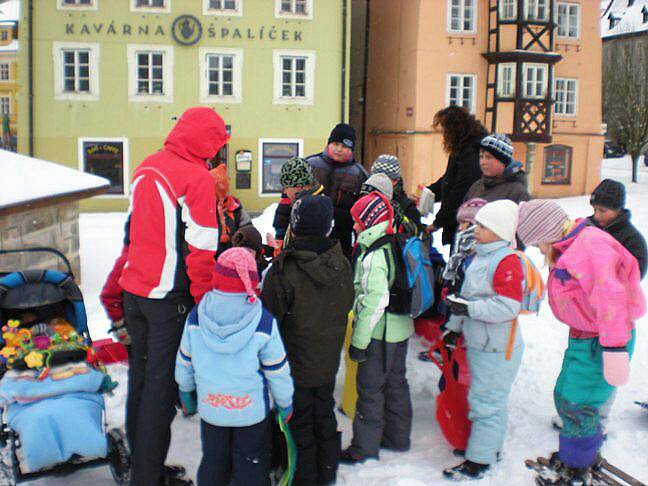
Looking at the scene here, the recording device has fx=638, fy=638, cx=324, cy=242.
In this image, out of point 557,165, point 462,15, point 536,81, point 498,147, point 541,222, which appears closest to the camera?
point 541,222

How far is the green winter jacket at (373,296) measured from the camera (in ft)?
13.7

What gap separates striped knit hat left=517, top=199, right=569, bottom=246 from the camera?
13.2 feet

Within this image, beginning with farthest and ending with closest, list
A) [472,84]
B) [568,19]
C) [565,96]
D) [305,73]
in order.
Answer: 1. [565,96]
2. [568,19]
3. [472,84]
4. [305,73]

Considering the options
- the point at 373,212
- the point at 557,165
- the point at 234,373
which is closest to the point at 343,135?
the point at 373,212

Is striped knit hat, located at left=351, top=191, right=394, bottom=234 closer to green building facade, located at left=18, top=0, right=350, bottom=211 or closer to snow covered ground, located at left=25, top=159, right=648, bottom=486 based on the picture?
snow covered ground, located at left=25, top=159, right=648, bottom=486

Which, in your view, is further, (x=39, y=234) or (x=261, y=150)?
(x=261, y=150)

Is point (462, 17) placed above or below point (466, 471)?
above

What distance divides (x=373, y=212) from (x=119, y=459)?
7.43ft

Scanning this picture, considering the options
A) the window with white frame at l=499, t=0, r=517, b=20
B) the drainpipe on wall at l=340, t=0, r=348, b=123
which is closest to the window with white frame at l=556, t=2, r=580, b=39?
the window with white frame at l=499, t=0, r=517, b=20

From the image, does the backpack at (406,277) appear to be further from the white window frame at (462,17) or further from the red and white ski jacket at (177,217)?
the white window frame at (462,17)

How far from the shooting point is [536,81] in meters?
23.8

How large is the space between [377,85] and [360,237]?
873 inches

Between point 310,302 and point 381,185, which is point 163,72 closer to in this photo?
point 381,185

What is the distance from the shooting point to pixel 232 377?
345 centimetres
